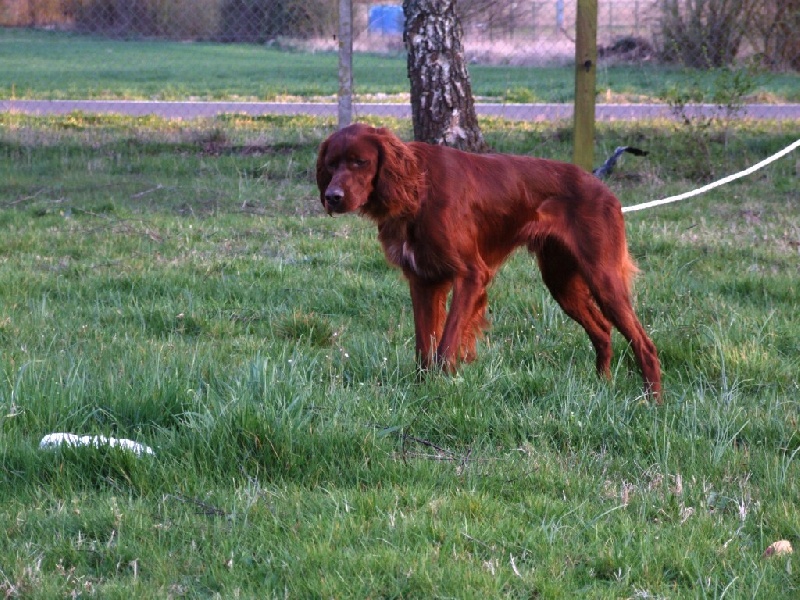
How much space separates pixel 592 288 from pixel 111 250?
10.5 feet

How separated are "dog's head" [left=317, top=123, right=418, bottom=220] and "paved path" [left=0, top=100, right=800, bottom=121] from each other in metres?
7.74

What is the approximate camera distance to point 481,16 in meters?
10.4

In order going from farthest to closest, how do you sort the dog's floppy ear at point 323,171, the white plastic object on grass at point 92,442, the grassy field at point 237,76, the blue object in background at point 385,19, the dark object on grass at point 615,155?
the grassy field at point 237,76 → the blue object in background at point 385,19 → the dark object on grass at point 615,155 → the dog's floppy ear at point 323,171 → the white plastic object on grass at point 92,442

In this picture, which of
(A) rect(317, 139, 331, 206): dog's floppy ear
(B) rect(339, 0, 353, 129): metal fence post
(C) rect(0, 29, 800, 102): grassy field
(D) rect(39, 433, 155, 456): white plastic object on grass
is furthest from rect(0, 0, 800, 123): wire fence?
(D) rect(39, 433, 155, 456): white plastic object on grass

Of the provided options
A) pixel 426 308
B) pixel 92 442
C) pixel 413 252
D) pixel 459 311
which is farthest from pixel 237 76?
pixel 92 442

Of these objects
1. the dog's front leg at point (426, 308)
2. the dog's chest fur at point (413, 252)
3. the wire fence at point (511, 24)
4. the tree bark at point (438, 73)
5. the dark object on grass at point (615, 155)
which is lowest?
the dog's front leg at point (426, 308)

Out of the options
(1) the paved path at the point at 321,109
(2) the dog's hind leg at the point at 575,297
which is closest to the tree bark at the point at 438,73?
(1) the paved path at the point at 321,109

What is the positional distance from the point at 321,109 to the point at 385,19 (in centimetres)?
142

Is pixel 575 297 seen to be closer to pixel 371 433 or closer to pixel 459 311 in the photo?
pixel 459 311

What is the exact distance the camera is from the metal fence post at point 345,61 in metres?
8.30

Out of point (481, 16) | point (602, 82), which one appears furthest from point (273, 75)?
point (481, 16)

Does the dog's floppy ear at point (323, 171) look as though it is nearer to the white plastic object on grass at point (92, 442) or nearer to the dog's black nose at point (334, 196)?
the dog's black nose at point (334, 196)

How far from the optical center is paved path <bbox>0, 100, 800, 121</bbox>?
481 inches

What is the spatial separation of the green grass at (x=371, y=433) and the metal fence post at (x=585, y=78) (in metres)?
1.69
